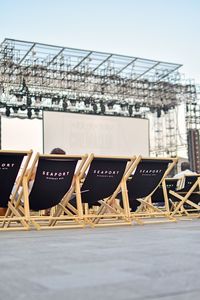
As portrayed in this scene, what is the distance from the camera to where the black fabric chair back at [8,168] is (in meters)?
3.79

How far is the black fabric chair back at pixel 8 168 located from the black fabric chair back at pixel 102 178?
2.27ft

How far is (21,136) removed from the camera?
18.6 metres

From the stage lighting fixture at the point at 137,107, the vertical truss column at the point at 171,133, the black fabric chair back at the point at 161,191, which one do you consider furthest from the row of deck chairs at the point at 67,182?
the vertical truss column at the point at 171,133

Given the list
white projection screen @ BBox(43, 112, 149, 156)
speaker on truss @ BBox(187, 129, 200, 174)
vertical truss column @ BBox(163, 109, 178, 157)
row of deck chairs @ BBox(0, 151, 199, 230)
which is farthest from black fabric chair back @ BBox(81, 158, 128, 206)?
vertical truss column @ BBox(163, 109, 178, 157)

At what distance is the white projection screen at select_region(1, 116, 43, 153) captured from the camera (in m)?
18.6

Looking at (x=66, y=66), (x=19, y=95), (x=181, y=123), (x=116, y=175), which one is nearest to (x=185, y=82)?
(x=181, y=123)

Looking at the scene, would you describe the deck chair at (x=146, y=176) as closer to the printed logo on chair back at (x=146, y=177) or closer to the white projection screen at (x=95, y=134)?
the printed logo on chair back at (x=146, y=177)

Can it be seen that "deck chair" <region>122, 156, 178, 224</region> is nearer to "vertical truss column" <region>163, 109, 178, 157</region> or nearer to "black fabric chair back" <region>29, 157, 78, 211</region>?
"black fabric chair back" <region>29, 157, 78, 211</region>

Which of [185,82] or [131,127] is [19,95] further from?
[185,82]

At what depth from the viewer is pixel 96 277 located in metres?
1.21

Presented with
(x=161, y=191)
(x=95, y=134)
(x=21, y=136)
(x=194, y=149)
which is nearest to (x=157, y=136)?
(x=194, y=149)

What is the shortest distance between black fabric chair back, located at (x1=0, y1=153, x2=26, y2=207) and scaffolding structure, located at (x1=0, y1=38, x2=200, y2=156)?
15517 mm

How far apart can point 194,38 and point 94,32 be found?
381 cm

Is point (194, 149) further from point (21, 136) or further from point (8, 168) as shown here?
point (8, 168)
